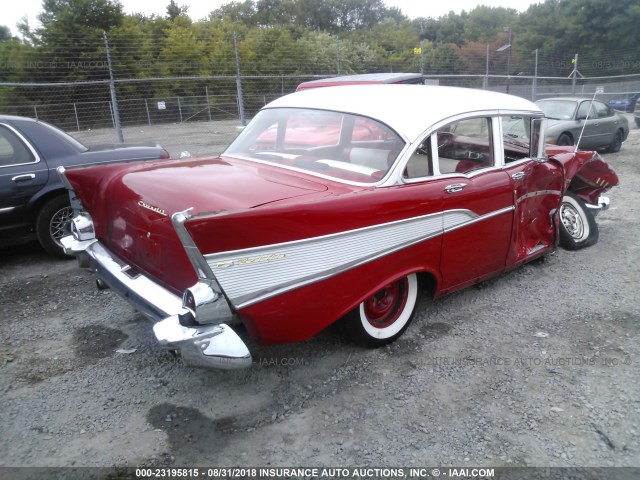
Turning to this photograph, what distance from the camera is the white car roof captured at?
3.42 m

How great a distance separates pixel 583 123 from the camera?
10.1 m

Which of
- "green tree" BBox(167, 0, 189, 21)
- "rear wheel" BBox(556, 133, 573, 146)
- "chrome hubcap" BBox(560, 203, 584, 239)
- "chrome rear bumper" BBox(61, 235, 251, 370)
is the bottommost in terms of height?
"chrome hubcap" BBox(560, 203, 584, 239)

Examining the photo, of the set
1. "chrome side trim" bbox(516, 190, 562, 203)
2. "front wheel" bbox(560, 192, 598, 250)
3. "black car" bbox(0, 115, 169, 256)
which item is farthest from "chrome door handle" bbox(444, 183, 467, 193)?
"black car" bbox(0, 115, 169, 256)

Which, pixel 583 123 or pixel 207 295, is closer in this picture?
pixel 207 295

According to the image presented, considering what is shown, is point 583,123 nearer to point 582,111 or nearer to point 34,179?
point 582,111

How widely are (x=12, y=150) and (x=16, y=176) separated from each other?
1.04ft

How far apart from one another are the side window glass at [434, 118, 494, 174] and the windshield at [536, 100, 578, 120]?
760 cm

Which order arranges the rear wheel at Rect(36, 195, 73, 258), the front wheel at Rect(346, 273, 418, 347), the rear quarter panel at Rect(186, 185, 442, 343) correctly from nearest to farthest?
the rear quarter panel at Rect(186, 185, 442, 343) < the front wheel at Rect(346, 273, 418, 347) < the rear wheel at Rect(36, 195, 73, 258)

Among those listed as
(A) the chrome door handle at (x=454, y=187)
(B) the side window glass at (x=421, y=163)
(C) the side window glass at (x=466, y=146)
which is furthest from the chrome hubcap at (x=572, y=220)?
(B) the side window glass at (x=421, y=163)

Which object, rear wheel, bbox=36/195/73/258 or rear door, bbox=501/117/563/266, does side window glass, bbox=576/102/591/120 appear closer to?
rear door, bbox=501/117/563/266

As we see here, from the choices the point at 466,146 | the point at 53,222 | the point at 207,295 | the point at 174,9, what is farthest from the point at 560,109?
the point at 174,9

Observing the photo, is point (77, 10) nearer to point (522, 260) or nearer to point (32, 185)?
point (32, 185)

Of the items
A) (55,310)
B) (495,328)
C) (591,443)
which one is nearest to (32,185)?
(55,310)

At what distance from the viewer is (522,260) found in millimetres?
4383
